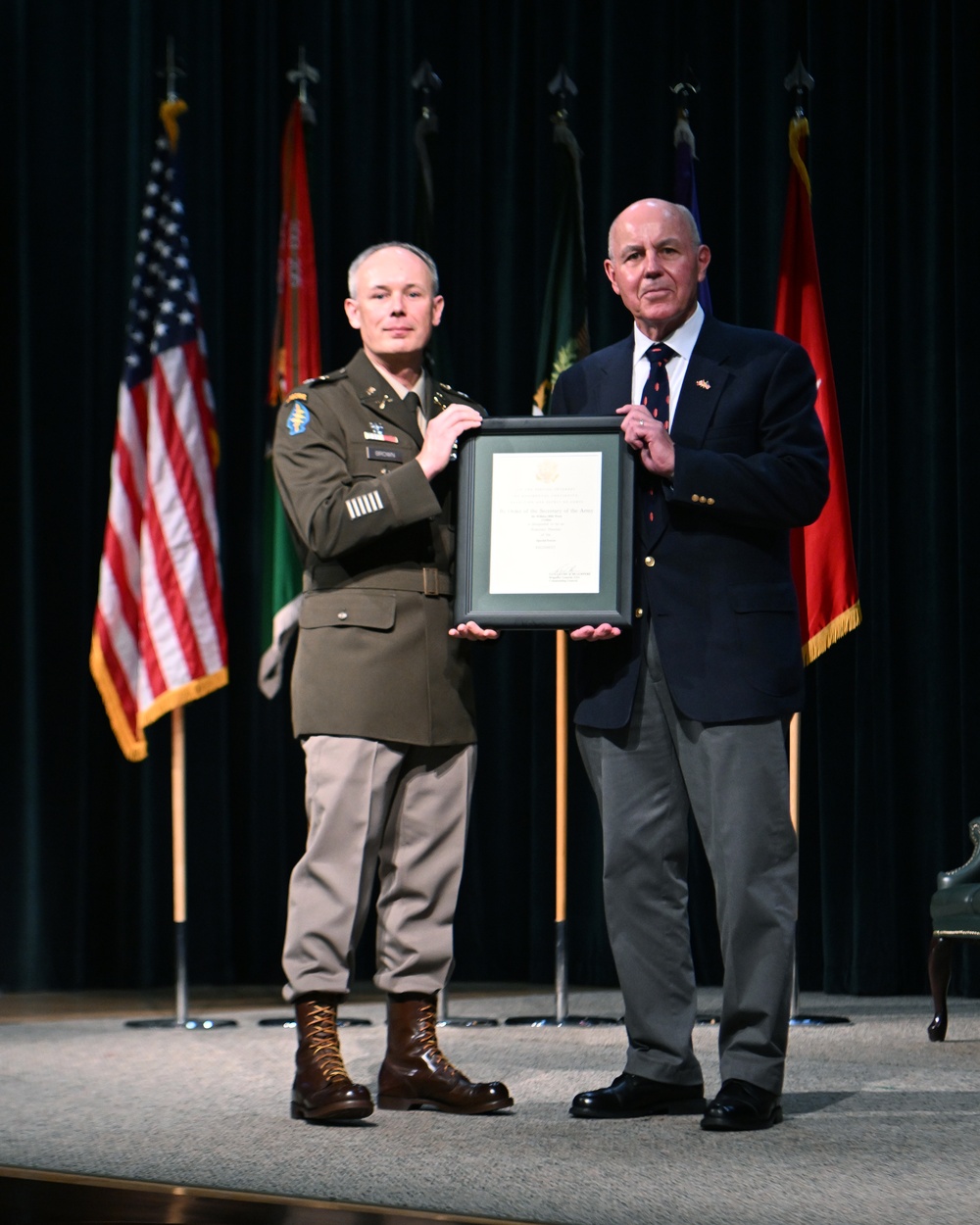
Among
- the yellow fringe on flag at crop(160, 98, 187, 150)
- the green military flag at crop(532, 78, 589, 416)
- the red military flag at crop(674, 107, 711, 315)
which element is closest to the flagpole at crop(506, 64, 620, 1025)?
the green military flag at crop(532, 78, 589, 416)

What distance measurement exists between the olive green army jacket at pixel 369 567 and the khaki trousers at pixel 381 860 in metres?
0.06

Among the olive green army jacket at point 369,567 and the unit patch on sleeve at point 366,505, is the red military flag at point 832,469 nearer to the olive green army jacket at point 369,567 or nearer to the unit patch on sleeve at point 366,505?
the olive green army jacket at point 369,567

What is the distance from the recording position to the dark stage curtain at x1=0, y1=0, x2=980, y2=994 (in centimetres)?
490

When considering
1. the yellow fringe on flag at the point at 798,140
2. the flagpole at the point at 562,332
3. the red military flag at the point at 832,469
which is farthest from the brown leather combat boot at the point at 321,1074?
the yellow fringe on flag at the point at 798,140

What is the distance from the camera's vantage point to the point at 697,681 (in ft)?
8.89

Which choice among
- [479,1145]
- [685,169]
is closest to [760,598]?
[479,1145]

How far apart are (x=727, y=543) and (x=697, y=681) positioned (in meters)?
0.25

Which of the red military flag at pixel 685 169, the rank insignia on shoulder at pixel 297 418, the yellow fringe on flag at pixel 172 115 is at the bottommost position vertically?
the rank insignia on shoulder at pixel 297 418

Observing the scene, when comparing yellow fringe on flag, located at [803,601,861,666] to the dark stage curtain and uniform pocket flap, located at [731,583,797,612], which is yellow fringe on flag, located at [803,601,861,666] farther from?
uniform pocket flap, located at [731,583,797,612]

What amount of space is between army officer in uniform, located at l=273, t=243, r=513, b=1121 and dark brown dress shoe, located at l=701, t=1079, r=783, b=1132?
396mm

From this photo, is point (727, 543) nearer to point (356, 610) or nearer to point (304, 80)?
point (356, 610)

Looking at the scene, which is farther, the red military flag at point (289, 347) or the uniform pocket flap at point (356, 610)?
the red military flag at point (289, 347)

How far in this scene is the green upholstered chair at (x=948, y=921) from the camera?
12.6 ft

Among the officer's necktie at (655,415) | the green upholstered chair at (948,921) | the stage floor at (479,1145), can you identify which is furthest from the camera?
the green upholstered chair at (948,921)
